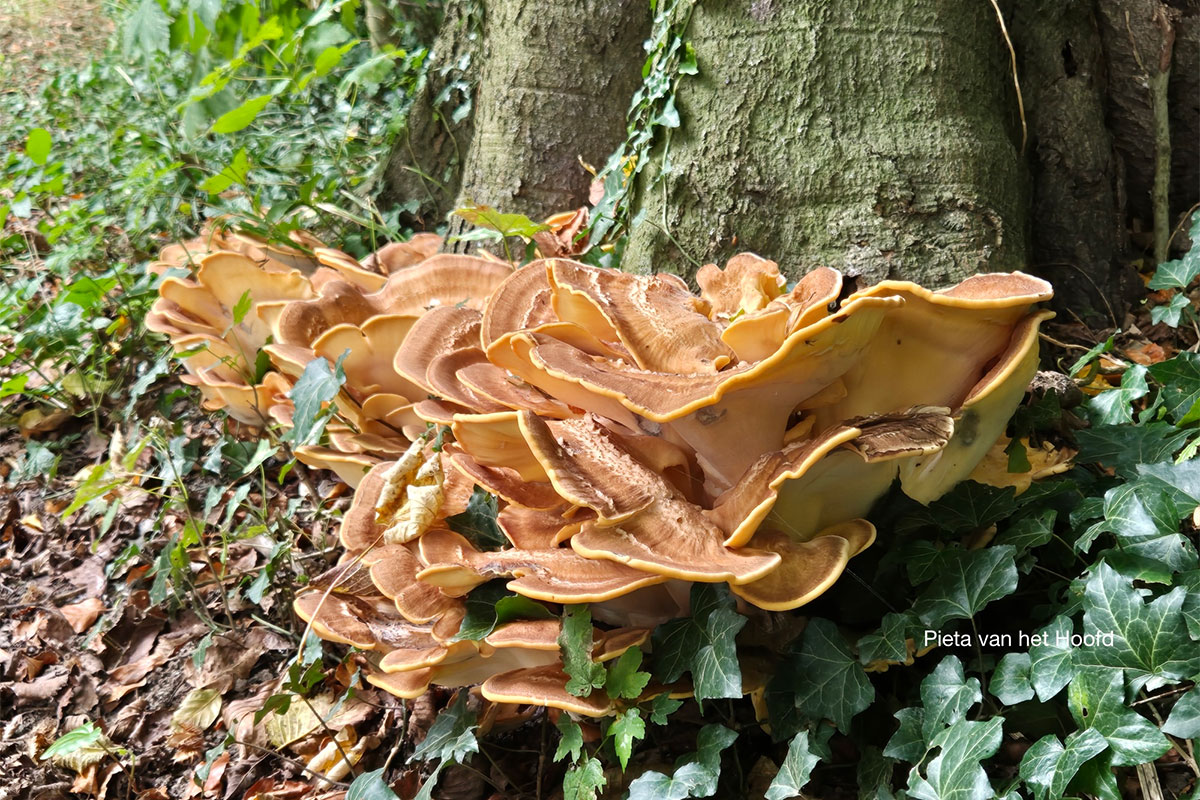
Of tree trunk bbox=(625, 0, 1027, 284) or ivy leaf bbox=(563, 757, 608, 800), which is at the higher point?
tree trunk bbox=(625, 0, 1027, 284)

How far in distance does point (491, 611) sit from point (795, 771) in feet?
3.13

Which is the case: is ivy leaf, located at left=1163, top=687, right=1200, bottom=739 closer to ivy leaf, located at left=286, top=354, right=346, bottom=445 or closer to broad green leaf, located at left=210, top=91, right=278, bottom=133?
ivy leaf, located at left=286, top=354, right=346, bottom=445

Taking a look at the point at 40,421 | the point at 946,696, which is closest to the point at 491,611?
the point at 946,696

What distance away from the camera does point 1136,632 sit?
5.93 ft

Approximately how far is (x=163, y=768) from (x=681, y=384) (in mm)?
2752

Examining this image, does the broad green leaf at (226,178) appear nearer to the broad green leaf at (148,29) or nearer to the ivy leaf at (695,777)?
the broad green leaf at (148,29)

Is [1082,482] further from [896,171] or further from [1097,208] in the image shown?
[1097,208]

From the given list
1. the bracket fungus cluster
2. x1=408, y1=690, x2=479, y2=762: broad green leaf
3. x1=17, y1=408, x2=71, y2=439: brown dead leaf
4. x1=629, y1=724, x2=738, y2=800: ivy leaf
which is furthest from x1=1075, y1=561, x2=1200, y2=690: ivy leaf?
x1=17, y1=408, x2=71, y2=439: brown dead leaf

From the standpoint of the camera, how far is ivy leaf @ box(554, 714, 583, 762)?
2.28m

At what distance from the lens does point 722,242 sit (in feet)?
9.98

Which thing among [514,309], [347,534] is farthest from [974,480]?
[347,534]

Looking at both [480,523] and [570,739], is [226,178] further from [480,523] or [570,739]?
[570,739]

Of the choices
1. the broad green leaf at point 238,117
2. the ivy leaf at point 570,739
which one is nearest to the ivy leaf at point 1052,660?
the ivy leaf at point 570,739

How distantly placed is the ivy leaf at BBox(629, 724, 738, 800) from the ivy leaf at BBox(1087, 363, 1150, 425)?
5.20ft
